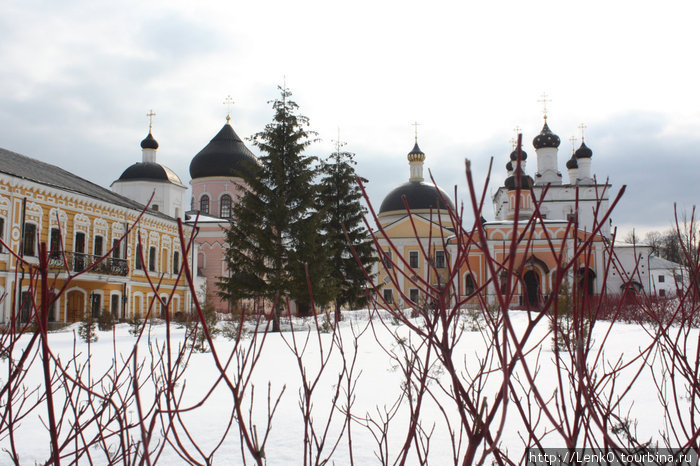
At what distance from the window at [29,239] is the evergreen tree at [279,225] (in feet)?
20.0

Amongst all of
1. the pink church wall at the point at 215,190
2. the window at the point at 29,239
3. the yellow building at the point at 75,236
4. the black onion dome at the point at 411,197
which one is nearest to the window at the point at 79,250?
the yellow building at the point at 75,236

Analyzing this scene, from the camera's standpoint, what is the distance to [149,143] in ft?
108

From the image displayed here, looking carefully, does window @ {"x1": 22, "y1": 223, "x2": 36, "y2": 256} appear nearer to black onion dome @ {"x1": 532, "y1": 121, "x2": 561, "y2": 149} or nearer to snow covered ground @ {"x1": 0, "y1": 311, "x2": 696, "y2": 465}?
snow covered ground @ {"x1": 0, "y1": 311, "x2": 696, "y2": 465}

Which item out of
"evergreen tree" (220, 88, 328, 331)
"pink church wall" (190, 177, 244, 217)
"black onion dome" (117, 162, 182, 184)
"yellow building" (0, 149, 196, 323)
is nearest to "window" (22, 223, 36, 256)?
"yellow building" (0, 149, 196, 323)

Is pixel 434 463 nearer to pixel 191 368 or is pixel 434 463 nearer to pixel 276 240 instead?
pixel 191 368

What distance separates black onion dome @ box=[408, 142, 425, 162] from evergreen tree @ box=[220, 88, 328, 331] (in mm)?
26568

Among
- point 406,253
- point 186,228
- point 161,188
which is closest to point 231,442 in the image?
point 186,228

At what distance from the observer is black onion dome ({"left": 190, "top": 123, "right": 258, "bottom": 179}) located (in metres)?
37.1

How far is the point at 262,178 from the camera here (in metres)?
19.5

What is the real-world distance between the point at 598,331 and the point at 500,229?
19867mm

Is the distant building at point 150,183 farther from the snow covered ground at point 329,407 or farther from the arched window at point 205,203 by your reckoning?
the snow covered ground at point 329,407

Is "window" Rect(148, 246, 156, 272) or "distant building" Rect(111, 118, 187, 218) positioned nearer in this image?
"window" Rect(148, 246, 156, 272)

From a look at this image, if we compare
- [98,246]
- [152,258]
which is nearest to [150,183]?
[152,258]

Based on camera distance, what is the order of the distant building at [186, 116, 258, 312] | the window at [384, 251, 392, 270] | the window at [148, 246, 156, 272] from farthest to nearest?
the distant building at [186, 116, 258, 312]
the window at [148, 246, 156, 272]
the window at [384, 251, 392, 270]
